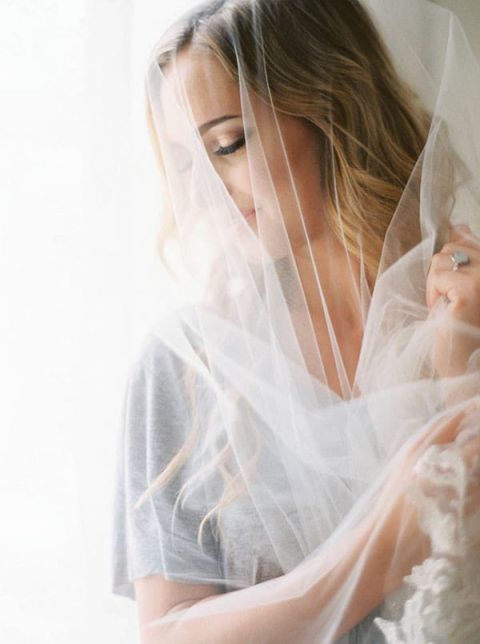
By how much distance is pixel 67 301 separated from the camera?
791 millimetres

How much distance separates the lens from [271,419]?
77 cm

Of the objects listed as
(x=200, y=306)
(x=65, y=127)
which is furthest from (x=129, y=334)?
(x=65, y=127)

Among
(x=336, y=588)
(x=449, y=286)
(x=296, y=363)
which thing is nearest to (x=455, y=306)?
(x=449, y=286)

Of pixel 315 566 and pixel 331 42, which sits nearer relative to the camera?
pixel 315 566

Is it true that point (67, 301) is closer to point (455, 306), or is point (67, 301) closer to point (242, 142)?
point (242, 142)

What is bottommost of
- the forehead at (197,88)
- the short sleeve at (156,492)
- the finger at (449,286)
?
the short sleeve at (156,492)

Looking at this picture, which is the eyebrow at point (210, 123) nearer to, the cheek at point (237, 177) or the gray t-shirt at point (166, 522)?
the cheek at point (237, 177)

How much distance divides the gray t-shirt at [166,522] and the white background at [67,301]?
1cm

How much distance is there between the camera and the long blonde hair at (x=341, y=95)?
2.62 feet

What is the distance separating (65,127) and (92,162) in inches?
1.7

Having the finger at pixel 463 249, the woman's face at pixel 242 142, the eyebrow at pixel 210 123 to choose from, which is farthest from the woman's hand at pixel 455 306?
the eyebrow at pixel 210 123

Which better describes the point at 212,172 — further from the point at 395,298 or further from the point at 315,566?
the point at 315,566

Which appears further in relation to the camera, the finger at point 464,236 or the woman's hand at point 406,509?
the finger at point 464,236

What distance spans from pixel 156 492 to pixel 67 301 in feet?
0.64
